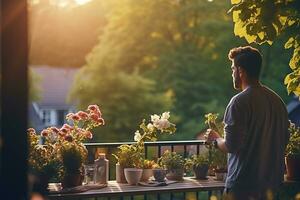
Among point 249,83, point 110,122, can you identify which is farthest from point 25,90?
point 110,122

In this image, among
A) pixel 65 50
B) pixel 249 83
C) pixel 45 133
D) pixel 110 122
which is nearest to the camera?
pixel 249 83

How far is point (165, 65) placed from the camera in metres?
17.1

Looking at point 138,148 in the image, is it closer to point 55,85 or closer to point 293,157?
point 293,157

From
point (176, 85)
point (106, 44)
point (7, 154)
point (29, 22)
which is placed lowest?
point (7, 154)

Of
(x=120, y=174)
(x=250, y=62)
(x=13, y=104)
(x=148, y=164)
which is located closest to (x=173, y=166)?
(x=148, y=164)

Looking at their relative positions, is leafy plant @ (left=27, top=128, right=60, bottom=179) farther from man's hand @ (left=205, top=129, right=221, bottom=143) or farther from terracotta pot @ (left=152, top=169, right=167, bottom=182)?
man's hand @ (left=205, top=129, right=221, bottom=143)

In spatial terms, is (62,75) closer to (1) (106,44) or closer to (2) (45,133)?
(1) (106,44)

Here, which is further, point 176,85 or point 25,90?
point 176,85

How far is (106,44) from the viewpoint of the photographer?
17.5 meters

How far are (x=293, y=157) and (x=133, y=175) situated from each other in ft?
3.81

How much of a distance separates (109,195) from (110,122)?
12778mm

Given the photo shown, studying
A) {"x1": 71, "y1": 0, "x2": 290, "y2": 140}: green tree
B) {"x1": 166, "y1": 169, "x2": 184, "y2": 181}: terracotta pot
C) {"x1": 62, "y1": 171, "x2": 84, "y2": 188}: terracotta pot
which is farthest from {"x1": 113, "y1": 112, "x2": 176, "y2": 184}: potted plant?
{"x1": 71, "y1": 0, "x2": 290, "y2": 140}: green tree

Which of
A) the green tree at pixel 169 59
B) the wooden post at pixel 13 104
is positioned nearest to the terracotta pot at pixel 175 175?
the wooden post at pixel 13 104

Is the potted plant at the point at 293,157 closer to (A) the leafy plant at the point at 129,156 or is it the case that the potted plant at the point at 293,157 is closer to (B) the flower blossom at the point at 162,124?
(B) the flower blossom at the point at 162,124
